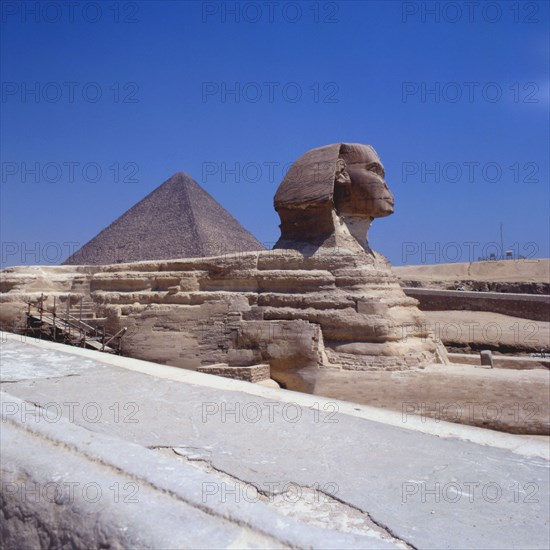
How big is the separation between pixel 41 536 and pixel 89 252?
19.1 metres

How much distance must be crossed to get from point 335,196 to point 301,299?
1931 millimetres

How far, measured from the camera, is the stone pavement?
3.99 ft

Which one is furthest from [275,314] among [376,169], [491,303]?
[491,303]

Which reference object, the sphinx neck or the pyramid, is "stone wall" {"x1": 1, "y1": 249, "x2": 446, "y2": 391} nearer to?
the sphinx neck

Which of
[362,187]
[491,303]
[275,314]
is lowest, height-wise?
[275,314]

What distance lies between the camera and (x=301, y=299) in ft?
25.0

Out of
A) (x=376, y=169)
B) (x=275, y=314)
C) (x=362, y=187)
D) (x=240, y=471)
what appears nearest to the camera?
(x=240, y=471)

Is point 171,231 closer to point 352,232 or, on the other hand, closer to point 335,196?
point 335,196

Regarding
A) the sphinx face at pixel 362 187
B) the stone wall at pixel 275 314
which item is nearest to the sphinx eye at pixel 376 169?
the sphinx face at pixel 362 187

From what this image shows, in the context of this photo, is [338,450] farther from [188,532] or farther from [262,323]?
[262,323]

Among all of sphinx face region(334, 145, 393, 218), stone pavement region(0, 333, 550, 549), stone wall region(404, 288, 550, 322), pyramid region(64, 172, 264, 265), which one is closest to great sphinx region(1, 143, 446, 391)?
sphinx face region(334, 145, 393, 218)

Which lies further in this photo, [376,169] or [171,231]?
[171,231]

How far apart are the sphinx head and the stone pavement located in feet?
14.4

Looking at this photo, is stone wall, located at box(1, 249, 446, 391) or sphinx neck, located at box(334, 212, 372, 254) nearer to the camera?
stone wall, located at box(1, 249, 446, 391)
